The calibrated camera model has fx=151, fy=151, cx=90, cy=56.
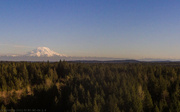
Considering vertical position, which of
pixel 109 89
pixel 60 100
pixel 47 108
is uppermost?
pixel 109 89

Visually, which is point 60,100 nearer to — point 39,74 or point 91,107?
point 91,107

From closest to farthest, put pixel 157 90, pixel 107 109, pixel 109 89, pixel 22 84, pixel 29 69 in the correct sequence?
pixel 107 109, pixel 109 89, pixel 157 90, pixel 22 84, pixel 29 69

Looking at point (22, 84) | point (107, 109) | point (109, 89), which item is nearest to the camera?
point (107, 109)

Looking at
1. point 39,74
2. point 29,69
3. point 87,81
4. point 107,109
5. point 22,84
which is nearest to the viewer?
point 107,109

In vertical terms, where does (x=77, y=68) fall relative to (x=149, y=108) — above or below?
above

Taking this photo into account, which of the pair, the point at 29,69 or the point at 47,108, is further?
the point at 29,69

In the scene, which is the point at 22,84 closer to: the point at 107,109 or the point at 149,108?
the point at 107,109

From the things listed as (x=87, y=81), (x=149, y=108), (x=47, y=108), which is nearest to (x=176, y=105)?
(x=149, y=108)

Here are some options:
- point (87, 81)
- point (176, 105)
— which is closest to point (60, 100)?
point (87, 81)

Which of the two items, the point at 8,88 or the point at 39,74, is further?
the point at 39,74
